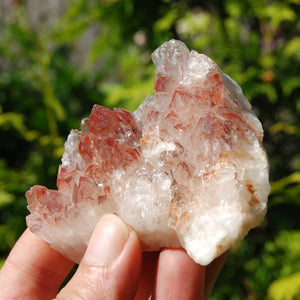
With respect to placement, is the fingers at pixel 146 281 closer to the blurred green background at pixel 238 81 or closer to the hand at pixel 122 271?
the hand at pixel 122 271

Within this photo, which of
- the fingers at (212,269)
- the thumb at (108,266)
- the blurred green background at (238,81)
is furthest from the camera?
the blurred green background at (238,81)

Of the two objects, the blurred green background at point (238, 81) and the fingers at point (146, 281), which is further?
the blurred green background at point (238, 81)

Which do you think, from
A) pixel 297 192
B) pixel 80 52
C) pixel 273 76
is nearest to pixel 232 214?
pixel 297 192

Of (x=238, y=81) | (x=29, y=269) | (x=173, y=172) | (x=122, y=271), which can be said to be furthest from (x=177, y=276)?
(x=238, y=81)

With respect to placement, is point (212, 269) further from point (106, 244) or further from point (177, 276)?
point (106, 244)

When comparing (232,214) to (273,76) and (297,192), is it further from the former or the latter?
(273,76)

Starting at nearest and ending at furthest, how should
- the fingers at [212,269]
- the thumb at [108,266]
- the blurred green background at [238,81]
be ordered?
the thumb at [108,266] → the fingers at [212,269] → the blurred green background at [238,81]

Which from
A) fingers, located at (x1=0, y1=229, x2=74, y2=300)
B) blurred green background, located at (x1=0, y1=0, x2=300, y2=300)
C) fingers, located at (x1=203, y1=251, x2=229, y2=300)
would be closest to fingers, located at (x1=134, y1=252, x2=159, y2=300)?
fingers, located at (x1=203, y1=251, x2=229, y2=300)

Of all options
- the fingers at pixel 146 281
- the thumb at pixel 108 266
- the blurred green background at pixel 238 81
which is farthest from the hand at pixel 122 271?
the blurred green background at pixel 238 81
